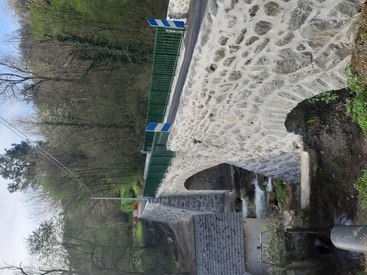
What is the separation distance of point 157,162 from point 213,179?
8.73 feet

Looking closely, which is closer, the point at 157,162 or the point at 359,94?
the point at 359,94

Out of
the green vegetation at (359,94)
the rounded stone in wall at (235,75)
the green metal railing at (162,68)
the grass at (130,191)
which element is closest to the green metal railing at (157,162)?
the green metal railing at (162,68)

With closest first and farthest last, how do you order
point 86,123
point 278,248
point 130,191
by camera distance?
point 278,248 → point 86,123 → point 130,191

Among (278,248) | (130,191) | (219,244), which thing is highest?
(130,191)

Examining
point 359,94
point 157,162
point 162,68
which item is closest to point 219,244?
point 157,162

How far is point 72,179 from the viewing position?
52.1ft

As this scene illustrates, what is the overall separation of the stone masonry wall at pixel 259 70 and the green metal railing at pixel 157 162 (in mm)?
459

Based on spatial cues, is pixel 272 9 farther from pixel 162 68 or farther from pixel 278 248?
pixel 278 248

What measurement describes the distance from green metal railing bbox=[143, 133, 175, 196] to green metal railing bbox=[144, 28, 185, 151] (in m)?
0.77

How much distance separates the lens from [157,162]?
9281mm

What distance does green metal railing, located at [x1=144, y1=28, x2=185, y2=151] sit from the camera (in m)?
6.31

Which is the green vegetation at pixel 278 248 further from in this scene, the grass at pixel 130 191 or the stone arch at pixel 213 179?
the grass at pixel 130 191

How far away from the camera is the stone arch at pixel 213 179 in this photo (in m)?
11.2

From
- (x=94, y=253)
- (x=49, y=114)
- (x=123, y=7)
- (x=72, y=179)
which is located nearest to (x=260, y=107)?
(x=123, y=7)
